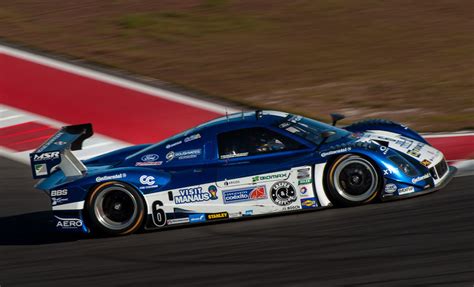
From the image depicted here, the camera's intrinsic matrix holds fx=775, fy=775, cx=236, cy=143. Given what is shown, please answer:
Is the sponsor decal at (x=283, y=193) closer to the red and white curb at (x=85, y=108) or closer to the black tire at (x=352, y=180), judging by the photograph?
the black tire at (x=352, y=180)

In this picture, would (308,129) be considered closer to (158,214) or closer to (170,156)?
(170,156)

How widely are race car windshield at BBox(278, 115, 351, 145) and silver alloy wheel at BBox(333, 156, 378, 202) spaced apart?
0.41 metres

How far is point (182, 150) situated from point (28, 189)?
3.51 meters

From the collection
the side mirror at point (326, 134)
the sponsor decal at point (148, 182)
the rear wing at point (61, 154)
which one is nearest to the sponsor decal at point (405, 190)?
the side mirror at point (326, 134)

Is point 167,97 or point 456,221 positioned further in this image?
point 167,97

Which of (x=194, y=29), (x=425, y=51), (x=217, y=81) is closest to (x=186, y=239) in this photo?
(x=217, y=81)

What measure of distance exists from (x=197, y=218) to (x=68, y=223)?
1.46m

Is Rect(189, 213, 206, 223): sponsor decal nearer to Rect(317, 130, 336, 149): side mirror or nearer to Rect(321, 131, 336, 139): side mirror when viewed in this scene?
Rect(317, 130, 336, 149): side mirror

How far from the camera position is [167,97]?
13.9m

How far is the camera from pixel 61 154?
871 centimetres

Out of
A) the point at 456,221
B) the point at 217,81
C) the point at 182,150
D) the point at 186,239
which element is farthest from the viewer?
the point at 217,81

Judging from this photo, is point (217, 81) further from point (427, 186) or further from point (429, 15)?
point (427, 186)

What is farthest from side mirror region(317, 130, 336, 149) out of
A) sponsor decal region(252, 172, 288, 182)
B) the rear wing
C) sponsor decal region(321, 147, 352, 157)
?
the rear wing

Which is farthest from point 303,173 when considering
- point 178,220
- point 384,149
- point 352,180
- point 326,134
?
point 178,220
